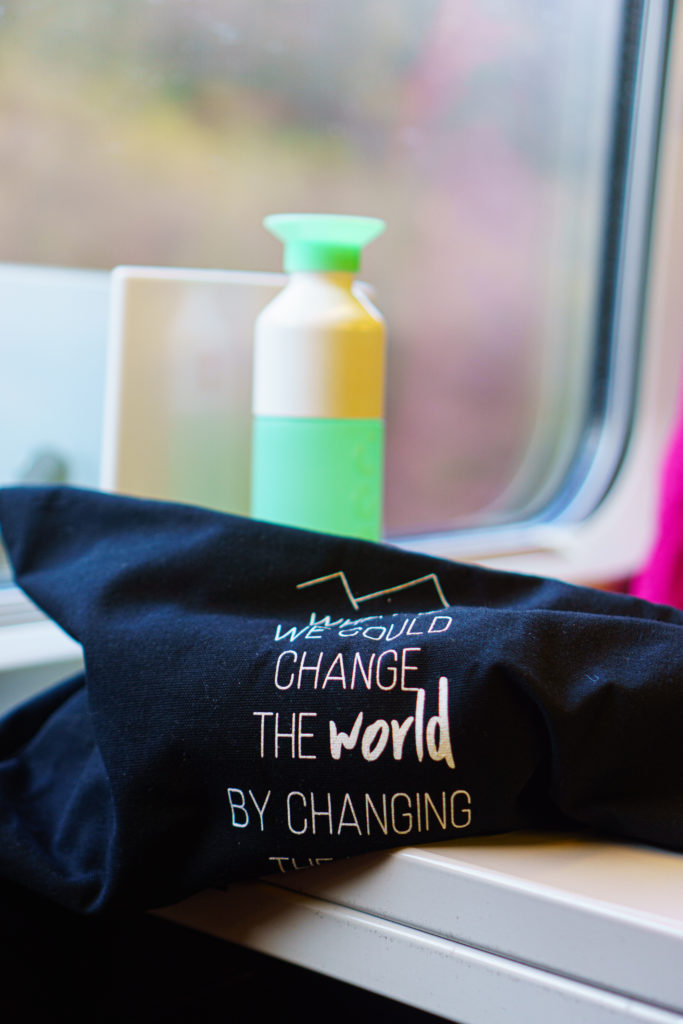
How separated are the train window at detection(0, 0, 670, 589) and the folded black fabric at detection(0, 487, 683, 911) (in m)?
0.43

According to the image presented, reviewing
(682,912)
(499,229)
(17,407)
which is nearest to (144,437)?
(17,407)

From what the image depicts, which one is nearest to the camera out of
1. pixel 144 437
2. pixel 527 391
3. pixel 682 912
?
pixel 682 912

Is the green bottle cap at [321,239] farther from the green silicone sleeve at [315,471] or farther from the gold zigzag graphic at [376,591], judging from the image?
the gold zigzag graphic at [376,591]

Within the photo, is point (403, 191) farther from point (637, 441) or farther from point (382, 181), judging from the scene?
point (637, 441)

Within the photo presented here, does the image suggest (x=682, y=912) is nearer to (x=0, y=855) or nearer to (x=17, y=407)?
(x=0, y=855)

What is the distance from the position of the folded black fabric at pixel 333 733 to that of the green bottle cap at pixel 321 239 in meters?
0.20

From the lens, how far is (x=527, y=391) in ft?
4.33

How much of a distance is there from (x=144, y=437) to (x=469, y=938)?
0.37 meters

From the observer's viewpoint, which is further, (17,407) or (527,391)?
(527,391)

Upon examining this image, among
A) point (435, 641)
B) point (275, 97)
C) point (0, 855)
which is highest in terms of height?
point (275, 97)

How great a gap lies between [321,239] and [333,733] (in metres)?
0.29

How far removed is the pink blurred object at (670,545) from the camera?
2.57 feet

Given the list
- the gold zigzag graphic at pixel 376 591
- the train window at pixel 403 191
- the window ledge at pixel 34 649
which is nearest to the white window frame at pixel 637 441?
the train window at pixel 403 191

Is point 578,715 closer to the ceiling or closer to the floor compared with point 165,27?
closer to the floor
